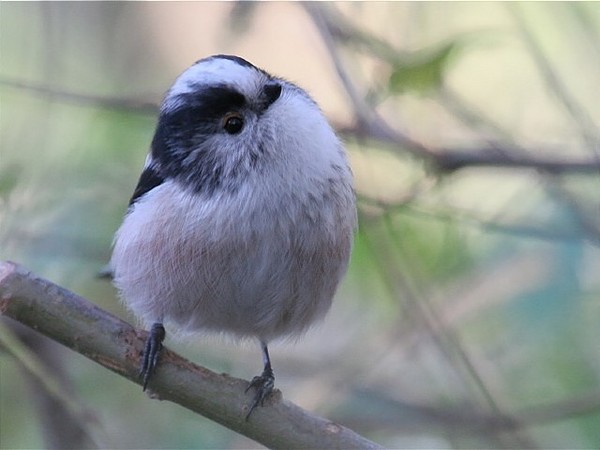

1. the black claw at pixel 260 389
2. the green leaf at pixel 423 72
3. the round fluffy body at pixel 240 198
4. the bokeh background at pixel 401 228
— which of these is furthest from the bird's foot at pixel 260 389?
the green leaf at pixel 423 72

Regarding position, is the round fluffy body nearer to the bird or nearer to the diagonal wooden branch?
the bird

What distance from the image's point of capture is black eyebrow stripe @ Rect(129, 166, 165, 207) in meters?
1.84

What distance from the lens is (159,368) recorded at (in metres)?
1.70

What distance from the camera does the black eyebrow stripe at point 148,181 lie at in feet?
6.05

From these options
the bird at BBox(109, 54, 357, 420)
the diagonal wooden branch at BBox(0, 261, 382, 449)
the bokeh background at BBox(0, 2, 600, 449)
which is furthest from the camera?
the bokeh background at BBox(0, 2, 600, 449)

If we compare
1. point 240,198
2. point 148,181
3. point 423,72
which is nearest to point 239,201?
point 240,198

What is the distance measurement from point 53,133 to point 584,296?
1.41 meters

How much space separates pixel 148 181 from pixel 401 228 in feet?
2.63

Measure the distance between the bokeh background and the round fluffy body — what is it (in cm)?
30

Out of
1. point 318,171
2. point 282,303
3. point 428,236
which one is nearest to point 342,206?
point 318,171

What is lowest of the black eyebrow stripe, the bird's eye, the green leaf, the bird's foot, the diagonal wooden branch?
the diagonal wooden branch

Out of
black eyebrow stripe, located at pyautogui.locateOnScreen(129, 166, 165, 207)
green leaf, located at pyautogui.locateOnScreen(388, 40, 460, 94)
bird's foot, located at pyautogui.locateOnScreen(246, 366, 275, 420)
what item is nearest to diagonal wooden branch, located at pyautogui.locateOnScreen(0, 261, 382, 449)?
bird's foot, located at pyautogui.locateOnScreen(246, 366, 275, 420)

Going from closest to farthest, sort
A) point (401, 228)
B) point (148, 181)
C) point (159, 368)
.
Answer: point (159, 368) → point (148, 181) → point (401, 228)

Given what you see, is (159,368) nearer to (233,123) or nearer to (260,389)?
(260,389)
